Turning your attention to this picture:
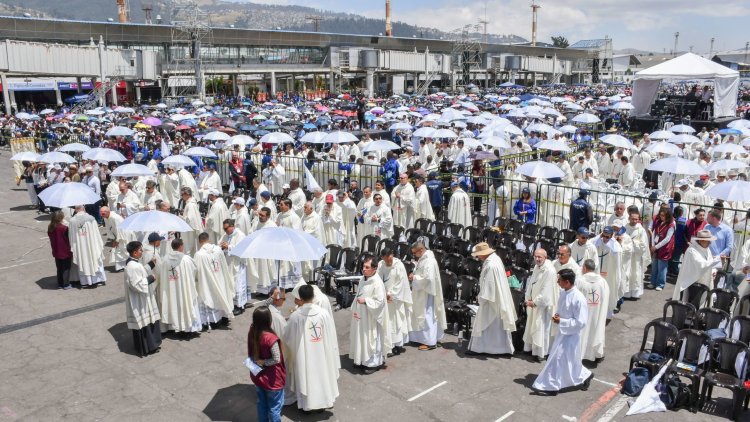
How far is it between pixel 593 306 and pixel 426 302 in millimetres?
2442

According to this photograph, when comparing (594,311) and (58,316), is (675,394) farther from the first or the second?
(58,316)

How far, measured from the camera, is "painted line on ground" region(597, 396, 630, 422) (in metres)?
7.67

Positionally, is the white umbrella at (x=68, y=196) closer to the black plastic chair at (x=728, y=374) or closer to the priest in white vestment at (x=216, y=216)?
the priest in white vestment at (x=216, y=216)

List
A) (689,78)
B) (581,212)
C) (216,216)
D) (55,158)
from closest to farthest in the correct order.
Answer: (581,212), (216,216), (55,158), (689,78)

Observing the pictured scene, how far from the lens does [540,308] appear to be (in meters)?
9.12

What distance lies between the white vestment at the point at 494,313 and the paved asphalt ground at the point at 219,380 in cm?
21

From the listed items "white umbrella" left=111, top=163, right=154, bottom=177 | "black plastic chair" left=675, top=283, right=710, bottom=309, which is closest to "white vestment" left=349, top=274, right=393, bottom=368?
"black plastic chair" left=675, top=283, right=710, bottom=309

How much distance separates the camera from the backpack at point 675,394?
7.76 metres

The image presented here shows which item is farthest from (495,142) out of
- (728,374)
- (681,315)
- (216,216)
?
(728,374)

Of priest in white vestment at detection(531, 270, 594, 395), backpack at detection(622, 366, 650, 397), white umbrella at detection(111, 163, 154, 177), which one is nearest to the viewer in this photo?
priest in white vestment at detection(531, 270, 594, 395)

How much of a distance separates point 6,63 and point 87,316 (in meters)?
36.5

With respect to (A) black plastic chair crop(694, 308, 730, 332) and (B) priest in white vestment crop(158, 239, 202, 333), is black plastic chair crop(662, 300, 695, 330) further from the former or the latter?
(B) priest in white vestment crop(158, 239, 202, 333)

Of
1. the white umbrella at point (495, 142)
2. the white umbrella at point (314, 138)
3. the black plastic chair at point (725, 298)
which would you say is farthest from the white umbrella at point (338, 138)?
the black plastic chair at point (725, 298)

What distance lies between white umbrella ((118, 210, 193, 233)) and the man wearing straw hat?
15.8 ft
